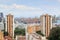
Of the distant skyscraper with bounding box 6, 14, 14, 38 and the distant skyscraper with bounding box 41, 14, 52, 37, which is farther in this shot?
the distant skyscraper with bounding box 6, 14, 14, 38

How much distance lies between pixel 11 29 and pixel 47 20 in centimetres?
429

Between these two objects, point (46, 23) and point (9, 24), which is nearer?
point (46, 23)

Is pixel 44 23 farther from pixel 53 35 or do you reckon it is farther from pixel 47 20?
pixel 53 35

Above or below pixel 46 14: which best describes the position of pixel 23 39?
below

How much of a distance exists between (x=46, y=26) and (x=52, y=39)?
11687 millimetres

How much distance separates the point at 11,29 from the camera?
2262 cm

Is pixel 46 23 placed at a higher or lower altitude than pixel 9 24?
higher

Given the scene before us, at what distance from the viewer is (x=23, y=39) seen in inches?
620

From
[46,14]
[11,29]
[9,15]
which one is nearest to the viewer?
[46,14]

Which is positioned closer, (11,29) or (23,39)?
(23,39)

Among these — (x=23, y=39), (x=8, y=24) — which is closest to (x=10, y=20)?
(x=8, y=24)

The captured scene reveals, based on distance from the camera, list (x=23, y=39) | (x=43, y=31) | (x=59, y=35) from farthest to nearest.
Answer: (x=43, y=31)
(x=23, y=39)
(x=59, y=35)

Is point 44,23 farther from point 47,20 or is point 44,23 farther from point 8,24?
point 8,24

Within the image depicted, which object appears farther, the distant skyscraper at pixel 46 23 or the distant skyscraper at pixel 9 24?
the distant skyscraper at pixel 9 24
